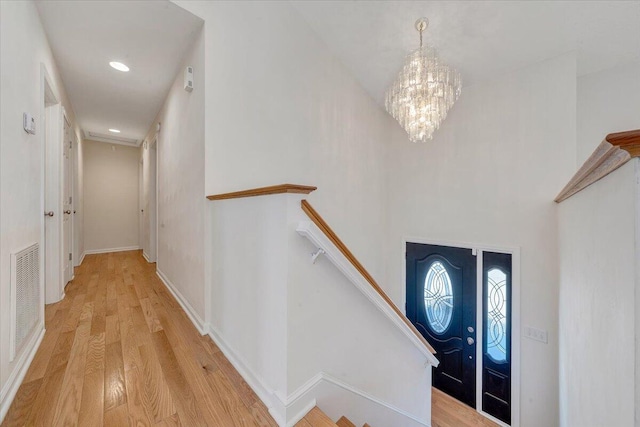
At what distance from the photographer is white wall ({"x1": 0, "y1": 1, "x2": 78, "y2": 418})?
122 cm

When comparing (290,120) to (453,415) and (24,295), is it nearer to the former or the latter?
(24,295)

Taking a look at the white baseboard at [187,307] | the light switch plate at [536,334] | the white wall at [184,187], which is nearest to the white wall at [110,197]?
the white wall at [184,187]

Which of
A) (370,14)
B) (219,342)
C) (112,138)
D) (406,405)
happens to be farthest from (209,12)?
(112,138)

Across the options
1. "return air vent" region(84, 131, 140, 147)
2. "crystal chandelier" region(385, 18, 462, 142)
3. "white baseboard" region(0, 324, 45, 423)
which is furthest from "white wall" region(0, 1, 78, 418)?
"return air vent" region(84, 131, 140, 147)

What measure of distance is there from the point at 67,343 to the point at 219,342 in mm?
1062

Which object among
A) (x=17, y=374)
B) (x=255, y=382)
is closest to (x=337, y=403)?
(x=255, y=382)

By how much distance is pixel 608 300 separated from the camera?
862 millimetres

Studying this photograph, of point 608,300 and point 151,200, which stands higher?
point 151,200

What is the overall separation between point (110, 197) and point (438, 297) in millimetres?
6912

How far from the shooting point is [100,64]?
2562mm


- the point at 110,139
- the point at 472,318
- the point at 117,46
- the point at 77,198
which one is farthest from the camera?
the point at 110,139

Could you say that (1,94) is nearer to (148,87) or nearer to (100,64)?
(100,64)

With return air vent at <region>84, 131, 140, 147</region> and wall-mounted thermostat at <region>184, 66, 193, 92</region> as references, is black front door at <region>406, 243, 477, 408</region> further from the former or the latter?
return air vent at <region>84, 131, 140, 147</region>

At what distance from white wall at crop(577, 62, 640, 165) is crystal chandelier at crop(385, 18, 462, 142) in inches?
59.2
